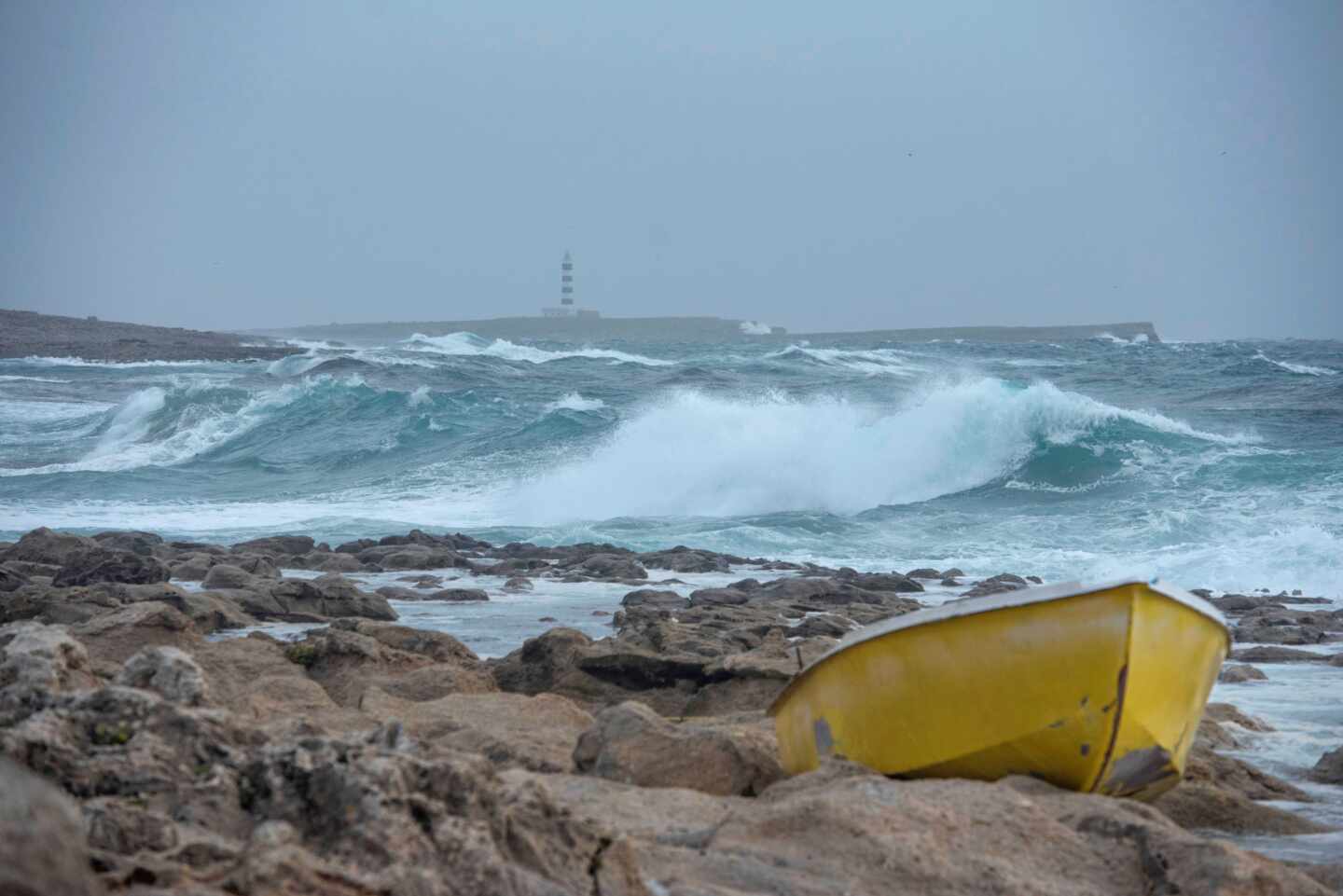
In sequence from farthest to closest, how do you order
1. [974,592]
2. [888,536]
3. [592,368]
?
[592,368], [888,536], [974,592]

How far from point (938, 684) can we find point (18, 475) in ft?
72.5

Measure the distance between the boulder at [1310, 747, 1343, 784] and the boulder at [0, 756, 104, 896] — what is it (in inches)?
187

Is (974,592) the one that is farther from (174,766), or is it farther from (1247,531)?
(174,766)

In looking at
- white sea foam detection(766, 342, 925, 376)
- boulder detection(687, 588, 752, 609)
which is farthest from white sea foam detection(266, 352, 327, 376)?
boulder detection(687, 588, 752, 609)

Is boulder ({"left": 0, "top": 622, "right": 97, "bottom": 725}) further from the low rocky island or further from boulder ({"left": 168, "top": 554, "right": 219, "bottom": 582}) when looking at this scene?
the low rocky island

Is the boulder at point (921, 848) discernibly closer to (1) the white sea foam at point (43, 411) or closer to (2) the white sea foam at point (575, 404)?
(2) the white sea foam at point (575, 404)

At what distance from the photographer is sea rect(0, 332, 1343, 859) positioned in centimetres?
1409

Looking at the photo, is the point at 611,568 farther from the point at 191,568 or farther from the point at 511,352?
the point at 511,352

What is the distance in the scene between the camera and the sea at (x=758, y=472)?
14.1 m

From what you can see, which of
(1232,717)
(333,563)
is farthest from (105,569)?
(1232,717)

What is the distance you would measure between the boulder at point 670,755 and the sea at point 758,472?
5.45ft

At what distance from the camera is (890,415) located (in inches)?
986

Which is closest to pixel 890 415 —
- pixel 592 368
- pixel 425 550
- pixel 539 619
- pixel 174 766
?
pixel 425 550

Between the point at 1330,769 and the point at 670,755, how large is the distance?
107 inches
